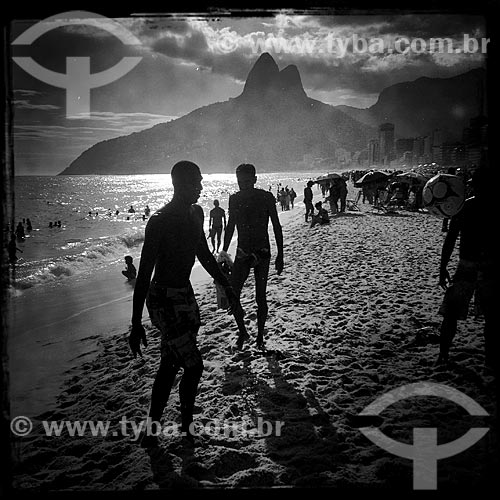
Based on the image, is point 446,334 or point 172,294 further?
point 446,334

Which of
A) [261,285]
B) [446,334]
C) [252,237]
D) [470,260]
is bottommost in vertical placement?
[446,334]

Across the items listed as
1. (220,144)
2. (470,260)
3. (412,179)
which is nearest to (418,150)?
(220,144)

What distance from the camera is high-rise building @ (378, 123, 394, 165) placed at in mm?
160625

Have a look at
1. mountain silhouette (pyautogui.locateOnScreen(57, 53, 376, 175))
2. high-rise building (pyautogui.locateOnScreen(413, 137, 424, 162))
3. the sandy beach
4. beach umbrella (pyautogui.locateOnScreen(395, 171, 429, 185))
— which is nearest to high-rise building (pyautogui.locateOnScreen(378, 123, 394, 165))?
high-rise building (pyautogui.locateOnScreen(413, 137, 424, 162))

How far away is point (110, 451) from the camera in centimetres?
278

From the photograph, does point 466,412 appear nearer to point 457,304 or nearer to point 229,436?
point 457,304

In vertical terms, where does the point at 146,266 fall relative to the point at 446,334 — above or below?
above

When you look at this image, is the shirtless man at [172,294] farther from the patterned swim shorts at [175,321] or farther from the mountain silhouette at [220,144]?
the mountain silhouette at [220,144]

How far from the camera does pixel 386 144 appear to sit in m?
167

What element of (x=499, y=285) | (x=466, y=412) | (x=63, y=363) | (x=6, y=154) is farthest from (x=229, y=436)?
(x=63, y=363)

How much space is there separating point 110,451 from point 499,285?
3.02 meters

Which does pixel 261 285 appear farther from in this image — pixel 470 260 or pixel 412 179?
pixel 412 179

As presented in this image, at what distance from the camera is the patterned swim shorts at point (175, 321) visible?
256 centimetres

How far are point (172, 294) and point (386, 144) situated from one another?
185767mm
